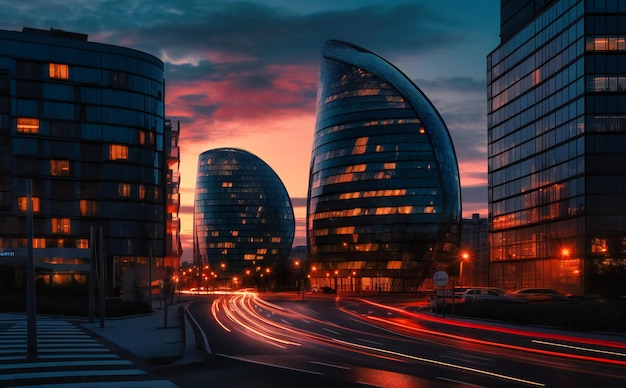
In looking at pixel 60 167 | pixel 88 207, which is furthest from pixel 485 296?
pixel 60 167

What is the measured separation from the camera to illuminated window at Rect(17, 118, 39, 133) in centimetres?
10394

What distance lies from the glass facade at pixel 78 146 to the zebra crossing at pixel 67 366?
72914 mm

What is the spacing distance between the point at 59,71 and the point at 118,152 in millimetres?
13836

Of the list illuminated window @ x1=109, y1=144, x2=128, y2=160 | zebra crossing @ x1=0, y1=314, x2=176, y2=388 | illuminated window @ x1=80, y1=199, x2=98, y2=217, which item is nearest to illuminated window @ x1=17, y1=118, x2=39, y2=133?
illuminated window @ x1=109, y1=144, x2=128, y2=160

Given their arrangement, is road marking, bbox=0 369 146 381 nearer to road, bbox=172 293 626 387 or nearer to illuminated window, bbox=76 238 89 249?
road, bbox=172 293 626 387

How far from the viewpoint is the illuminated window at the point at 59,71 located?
10612cm

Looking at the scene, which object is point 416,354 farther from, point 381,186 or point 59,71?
point 381,186

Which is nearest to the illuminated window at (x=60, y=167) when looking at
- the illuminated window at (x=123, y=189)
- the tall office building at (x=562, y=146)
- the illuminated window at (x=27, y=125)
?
the illuminated window at (x=27, y=125)

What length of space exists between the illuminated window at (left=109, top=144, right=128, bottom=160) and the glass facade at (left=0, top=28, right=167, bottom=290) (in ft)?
0.47

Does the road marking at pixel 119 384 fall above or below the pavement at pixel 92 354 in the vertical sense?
above

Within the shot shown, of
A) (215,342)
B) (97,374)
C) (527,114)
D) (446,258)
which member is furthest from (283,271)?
(97,374)

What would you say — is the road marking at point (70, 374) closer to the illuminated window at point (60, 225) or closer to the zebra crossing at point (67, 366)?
the zebra crossing at point (67, 366)

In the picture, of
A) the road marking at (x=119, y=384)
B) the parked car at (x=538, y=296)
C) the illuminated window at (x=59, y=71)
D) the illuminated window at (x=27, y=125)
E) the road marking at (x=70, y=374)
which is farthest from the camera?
the illuminated window at (x=59, y=71)

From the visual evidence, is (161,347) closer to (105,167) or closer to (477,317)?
(477,317)
